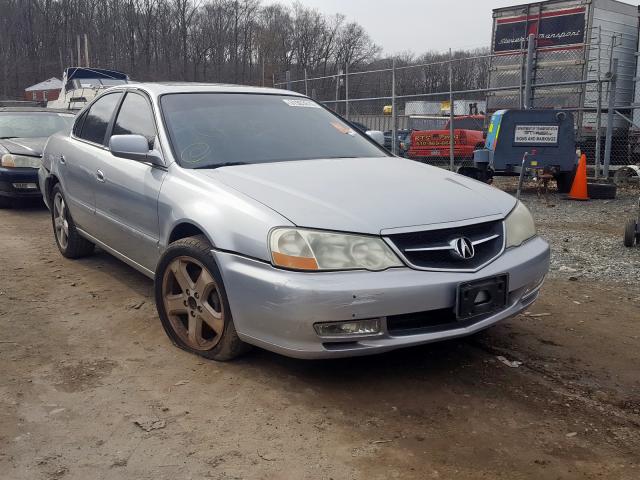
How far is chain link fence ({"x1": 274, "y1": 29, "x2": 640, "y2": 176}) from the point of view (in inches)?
503

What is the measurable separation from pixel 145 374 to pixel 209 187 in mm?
1097

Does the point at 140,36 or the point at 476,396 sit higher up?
the point at 140,36

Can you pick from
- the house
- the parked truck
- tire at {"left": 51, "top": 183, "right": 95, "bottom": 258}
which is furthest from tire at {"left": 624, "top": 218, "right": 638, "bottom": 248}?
the house

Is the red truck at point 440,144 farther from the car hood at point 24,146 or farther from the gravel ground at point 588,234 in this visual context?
the car hood at point 24,146

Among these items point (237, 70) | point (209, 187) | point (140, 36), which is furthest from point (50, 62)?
point (209, 187)

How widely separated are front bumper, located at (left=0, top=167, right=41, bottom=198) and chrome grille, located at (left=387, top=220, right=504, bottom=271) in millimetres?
7285

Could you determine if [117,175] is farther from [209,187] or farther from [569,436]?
[569,436]

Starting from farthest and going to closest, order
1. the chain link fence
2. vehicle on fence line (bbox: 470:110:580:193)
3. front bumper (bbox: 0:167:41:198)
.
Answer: the chain link fence < vehicle on fence line (bbox: 470:110:580:193) < front bumper (bbox: 0:167:41:198)

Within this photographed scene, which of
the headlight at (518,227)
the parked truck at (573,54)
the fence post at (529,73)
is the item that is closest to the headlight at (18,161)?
the headlight at (518,227)

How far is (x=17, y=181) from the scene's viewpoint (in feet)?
28.1

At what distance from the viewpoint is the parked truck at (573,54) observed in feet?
44.1

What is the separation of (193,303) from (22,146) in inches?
263

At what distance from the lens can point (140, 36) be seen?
61094mm

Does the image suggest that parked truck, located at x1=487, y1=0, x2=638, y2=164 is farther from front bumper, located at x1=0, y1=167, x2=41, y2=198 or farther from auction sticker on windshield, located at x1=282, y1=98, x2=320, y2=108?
front bumper, located at x1=0, y1=167, x2=41, y2=198
